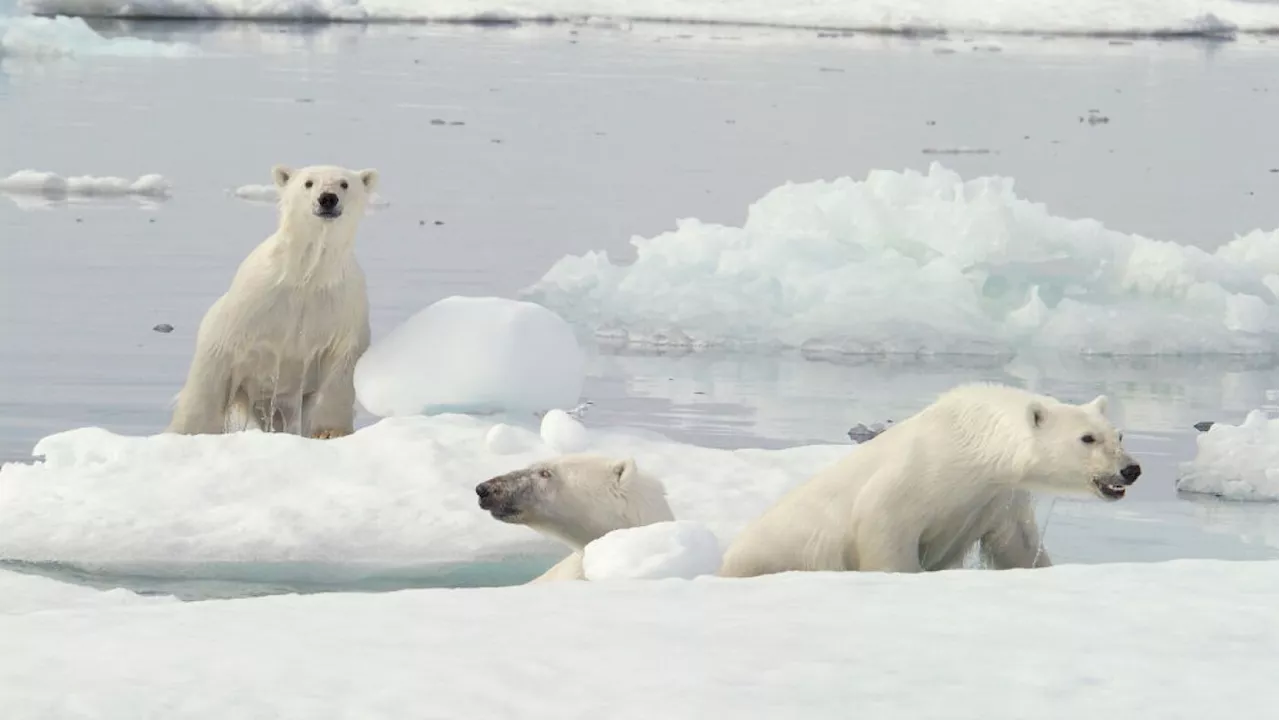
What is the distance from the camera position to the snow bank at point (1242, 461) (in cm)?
742

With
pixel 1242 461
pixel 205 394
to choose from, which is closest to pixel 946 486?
pixel 1242 461

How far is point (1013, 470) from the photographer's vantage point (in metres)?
4.80

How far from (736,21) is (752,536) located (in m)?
51.4

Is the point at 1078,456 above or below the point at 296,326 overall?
above

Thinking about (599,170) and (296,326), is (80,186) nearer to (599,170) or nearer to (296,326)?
(599,170)

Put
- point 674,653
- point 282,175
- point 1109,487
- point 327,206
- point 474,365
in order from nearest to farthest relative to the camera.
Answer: point 674,653 → point 1109,487 → point 474,365 → point 327,206 → point 282,175

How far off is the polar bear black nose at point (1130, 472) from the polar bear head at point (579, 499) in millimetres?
1237

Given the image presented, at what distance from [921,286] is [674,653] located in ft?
25.5

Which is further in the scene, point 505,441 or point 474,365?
point 474,365

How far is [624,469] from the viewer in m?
5.40

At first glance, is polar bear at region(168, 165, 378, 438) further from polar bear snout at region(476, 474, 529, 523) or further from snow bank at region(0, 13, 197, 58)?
snow bank at region(0, 13, 197, 58)

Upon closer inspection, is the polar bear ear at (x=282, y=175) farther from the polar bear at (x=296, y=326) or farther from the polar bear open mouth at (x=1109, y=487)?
the polar bear open mouth at (x=1109, y=487)

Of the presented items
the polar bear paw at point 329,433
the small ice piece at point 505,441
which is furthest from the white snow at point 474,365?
the small ice piece at point 505,441

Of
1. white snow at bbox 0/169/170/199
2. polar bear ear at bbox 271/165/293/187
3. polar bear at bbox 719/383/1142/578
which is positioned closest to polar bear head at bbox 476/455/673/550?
polar bear at bbox 719/383/1142/578
